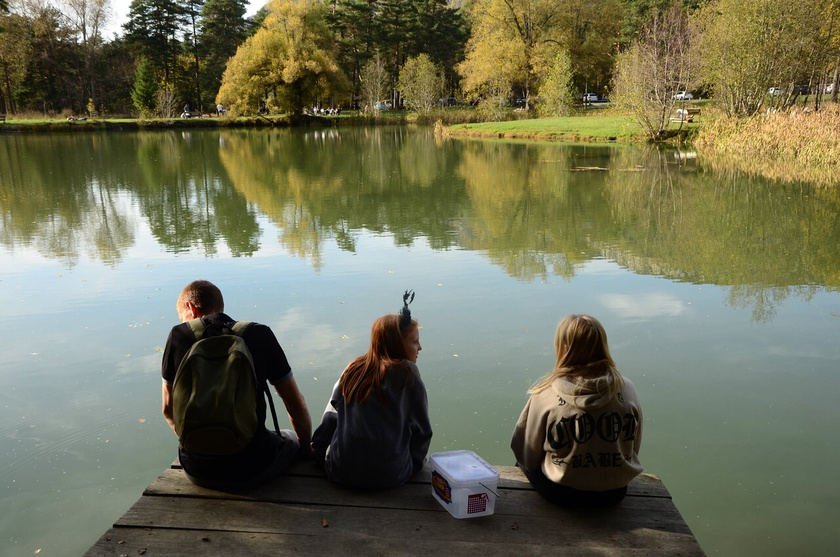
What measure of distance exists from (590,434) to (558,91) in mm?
40540

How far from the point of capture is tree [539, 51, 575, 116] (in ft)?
132

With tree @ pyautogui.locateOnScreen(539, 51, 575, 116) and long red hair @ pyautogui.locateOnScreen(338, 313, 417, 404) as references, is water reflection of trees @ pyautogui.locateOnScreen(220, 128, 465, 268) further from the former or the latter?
tree @ pyautogui.locateOnScreen(539, 51, 575, 116)

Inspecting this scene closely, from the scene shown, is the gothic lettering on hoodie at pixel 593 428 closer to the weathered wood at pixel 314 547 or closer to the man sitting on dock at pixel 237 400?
the weathered wood at pixel 314 547

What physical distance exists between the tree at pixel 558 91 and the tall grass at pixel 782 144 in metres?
14.0

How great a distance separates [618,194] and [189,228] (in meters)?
9.46

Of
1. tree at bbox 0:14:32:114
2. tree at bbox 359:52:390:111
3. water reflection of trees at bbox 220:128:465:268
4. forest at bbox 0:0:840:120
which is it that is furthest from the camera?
tree at bbox 359:52:390:111

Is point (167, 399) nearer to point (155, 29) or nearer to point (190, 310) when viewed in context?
point (190, 310)

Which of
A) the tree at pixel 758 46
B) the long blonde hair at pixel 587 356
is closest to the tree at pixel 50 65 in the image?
the tree at pixel 758 46

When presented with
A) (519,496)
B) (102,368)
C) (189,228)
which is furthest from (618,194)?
(519,496)

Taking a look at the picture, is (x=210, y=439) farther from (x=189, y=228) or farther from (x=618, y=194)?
(x=618, y=194)

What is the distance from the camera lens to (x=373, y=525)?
9.32 ft

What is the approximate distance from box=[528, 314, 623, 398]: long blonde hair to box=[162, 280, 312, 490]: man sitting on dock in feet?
4.13

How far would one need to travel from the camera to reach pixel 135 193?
57.1 ft

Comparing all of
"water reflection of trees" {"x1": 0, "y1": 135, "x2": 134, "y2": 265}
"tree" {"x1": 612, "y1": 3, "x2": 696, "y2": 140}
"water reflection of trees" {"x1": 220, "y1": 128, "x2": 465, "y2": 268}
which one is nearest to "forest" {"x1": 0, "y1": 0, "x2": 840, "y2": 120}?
"tree" {"x1": 612, "y1": 3, "x2": 696, "y2": 140}
